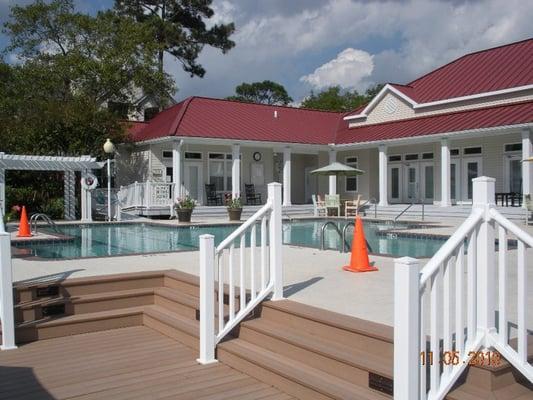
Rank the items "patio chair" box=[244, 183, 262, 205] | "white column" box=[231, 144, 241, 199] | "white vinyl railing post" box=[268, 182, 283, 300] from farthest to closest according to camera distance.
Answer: "patio chair" box=[244, 183, 262, 205] < "white column" box=[231, 144, 241, 199] < "white vinyl railing post" box=[268, 182, 283, 300]

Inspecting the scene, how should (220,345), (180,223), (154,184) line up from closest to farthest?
1. (220,345)
2. (180,223)
3. (154,184)

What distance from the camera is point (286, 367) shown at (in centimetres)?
444

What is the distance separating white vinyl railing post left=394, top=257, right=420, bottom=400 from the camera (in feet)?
9.86

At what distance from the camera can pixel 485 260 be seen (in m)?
3.56

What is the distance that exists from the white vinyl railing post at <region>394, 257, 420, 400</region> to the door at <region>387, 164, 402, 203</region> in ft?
80.0

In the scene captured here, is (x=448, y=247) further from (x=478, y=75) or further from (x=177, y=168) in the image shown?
(x=478, y=75)

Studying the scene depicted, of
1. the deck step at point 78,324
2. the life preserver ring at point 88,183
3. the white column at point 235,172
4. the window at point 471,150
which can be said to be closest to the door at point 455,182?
the window at point 471,150

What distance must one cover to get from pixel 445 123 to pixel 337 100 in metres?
35.4

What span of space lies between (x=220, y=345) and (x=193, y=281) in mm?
1573

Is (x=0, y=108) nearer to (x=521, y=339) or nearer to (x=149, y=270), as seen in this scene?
(x=149, y=270)

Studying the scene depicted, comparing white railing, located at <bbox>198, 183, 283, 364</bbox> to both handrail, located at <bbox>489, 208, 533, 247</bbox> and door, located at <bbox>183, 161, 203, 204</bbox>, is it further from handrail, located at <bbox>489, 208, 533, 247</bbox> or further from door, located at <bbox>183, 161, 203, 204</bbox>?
door, located at <bbox>183, 161, 203, 204</bbox>

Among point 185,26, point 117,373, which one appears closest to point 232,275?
point 117,373

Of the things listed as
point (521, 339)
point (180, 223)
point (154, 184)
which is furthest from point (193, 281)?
point (154, 184)

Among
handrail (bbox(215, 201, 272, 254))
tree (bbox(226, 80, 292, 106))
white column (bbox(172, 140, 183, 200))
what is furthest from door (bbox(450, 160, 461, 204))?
tree (bbox(226, 80, 292, 106))
